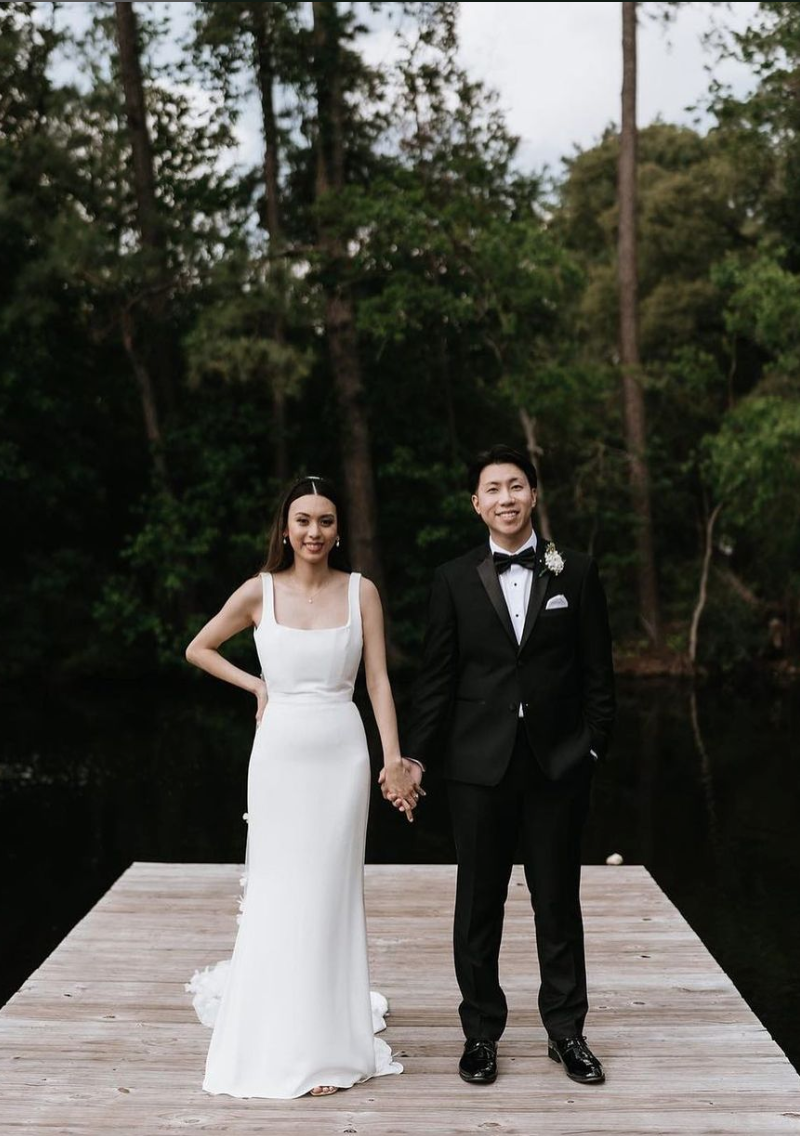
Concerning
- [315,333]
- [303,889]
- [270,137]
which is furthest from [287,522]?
[315,333]

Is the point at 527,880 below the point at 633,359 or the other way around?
below

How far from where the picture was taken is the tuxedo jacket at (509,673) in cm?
379

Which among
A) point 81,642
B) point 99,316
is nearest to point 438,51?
point 99,316

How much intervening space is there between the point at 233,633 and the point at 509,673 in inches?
34.9

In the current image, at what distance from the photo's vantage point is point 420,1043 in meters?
4.21

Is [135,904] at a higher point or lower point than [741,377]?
lower

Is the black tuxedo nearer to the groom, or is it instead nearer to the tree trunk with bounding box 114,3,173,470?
the groom

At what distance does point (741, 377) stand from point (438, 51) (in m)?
7.52

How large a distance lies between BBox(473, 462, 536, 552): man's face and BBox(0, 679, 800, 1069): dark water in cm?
299

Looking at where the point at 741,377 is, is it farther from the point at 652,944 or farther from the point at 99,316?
the point at 652,944

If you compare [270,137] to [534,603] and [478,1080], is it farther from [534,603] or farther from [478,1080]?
[478,1080]

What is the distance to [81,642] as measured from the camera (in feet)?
61.2

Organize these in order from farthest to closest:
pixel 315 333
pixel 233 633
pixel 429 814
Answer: pixel 315 333, pixel 429 814, pixel 233 633

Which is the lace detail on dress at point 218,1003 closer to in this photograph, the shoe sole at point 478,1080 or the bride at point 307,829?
the bride at point 307,829
